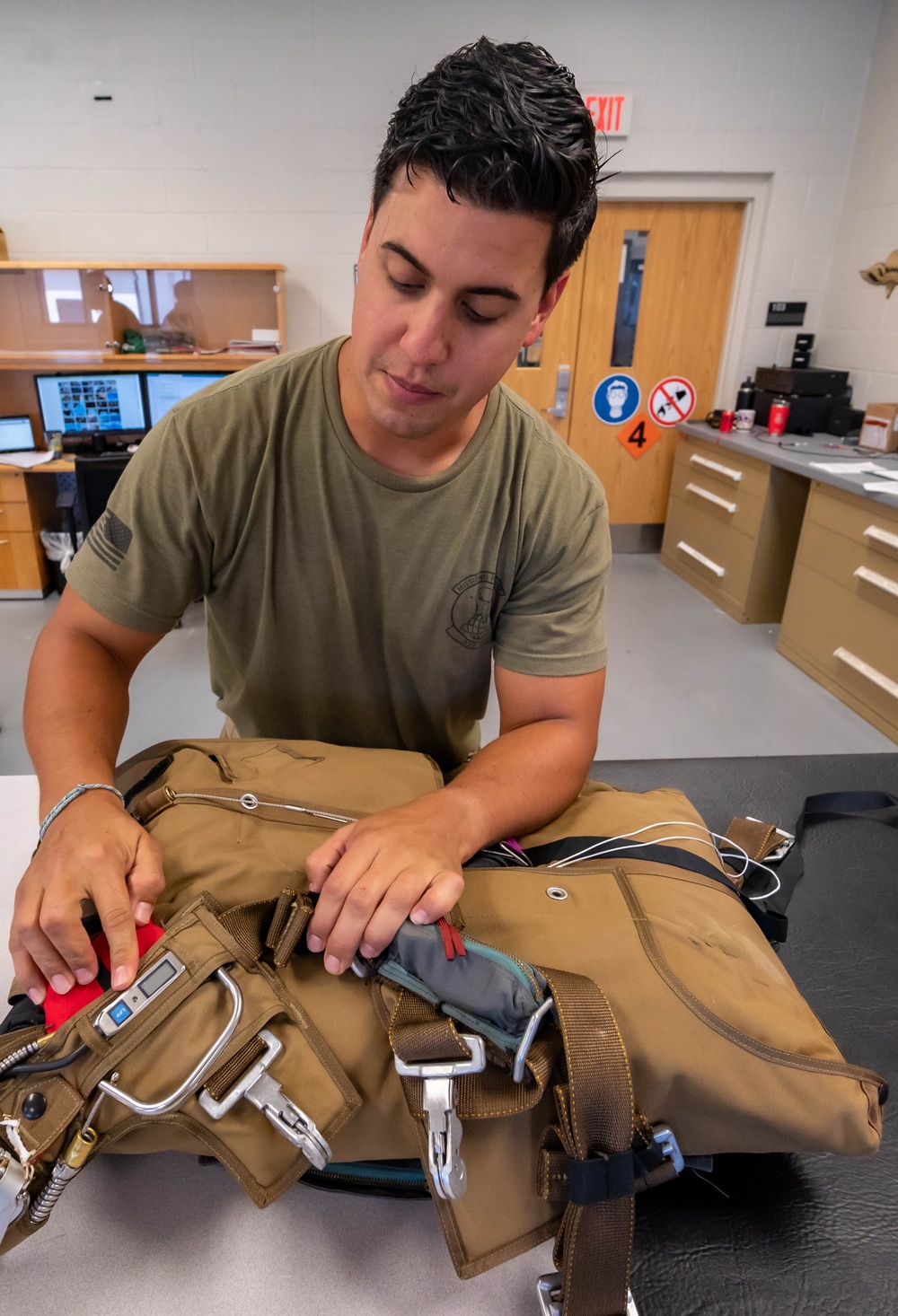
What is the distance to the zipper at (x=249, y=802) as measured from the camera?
0.75 meters

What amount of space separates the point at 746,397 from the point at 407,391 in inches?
157

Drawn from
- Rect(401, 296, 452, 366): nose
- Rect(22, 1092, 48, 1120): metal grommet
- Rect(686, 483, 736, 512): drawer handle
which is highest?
Rect(401, 296, 452, 366): nose

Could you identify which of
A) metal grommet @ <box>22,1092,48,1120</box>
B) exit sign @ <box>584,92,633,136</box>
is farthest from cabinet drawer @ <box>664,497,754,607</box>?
metal grommet @ <box>22,1092,48,1120</box>

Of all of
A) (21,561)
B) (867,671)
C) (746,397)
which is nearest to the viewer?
(867,671)

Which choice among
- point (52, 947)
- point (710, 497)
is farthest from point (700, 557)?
point (52, 947)

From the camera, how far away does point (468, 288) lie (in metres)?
0.76

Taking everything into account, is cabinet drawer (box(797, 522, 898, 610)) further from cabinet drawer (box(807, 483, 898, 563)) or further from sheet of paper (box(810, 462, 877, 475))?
sheet of paper (box(810, 462, 877, 475))

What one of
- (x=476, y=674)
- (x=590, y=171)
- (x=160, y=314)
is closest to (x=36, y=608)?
(x=160, y=314)

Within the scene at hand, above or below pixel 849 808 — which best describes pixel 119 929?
above

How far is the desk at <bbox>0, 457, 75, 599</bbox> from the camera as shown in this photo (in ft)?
12.3

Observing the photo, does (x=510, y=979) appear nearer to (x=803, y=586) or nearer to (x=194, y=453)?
(x=194, y=453)

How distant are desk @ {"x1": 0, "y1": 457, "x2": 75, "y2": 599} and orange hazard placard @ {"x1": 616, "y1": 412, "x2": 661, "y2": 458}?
305cm

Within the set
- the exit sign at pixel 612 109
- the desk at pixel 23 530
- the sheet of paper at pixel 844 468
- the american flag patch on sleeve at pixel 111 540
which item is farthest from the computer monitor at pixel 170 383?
the american flag patch on sleeve at pixel 111 540

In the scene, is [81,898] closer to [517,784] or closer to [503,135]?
[517,784]
